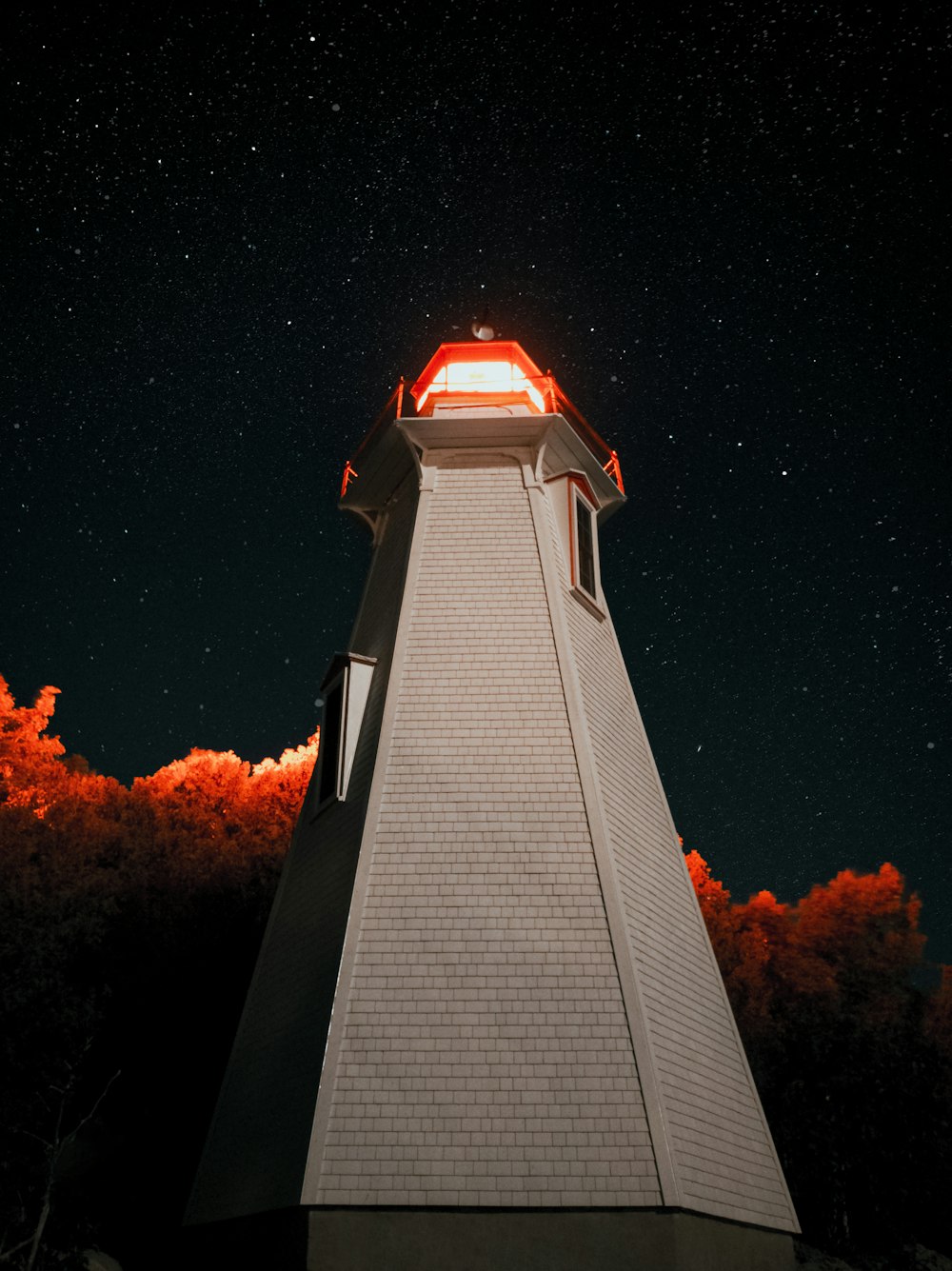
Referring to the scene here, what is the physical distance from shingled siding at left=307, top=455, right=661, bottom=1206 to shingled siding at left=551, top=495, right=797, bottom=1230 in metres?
0.49

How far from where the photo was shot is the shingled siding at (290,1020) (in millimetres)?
8766

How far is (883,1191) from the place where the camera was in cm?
1853

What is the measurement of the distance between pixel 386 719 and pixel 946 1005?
2853cm

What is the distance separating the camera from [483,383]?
53.5ft

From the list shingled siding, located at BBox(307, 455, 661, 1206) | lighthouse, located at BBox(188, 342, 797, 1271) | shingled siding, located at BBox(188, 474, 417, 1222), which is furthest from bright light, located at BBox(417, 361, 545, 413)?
shingled siding, located at BBox(307, 455, 661, 1206)

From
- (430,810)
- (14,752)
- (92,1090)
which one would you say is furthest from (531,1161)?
(14,752)

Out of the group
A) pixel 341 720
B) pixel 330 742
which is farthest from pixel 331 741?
pixel 341 720

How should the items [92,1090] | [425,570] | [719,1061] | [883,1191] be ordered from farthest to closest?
[92,1090], [883,1191], [425,570], [719,1061]

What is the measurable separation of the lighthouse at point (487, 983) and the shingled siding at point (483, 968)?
0.02 metres

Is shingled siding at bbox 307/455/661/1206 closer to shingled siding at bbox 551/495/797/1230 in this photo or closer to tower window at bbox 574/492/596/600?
shingled siding at bbox 551/495/797/1230

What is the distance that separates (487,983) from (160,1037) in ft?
49.4

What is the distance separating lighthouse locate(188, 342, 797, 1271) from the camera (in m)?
8.05

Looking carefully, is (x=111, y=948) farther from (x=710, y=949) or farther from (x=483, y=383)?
(x=710, y=949)

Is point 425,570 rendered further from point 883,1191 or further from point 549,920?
point 883,1191
